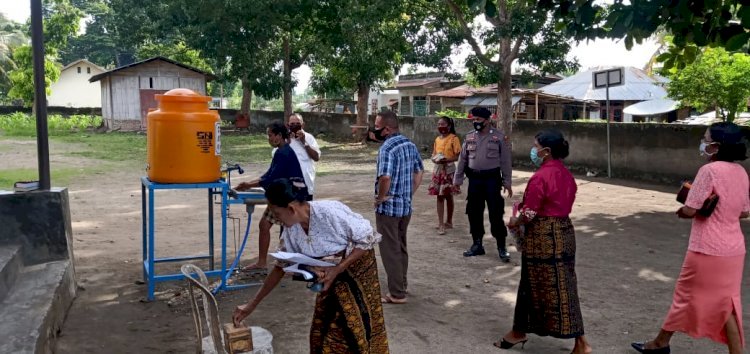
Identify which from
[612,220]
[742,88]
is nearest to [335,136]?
[742,88]

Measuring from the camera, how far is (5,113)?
34.5 meters

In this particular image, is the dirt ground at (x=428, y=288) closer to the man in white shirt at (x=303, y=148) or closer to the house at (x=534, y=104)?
the man in white shirt at (x=303, y=148)

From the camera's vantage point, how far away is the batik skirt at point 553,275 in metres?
3.98

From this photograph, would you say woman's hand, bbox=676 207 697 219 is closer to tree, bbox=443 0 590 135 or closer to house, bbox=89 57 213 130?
tree, bbox=443 0 590 135

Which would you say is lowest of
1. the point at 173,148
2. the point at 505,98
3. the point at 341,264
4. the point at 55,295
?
the point at 55,295

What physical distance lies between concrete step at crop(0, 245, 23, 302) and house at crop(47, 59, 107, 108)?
1760 inches

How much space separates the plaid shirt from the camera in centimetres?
514

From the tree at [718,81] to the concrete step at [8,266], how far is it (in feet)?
46.1

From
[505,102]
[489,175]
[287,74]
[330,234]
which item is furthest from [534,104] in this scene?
[330,234]

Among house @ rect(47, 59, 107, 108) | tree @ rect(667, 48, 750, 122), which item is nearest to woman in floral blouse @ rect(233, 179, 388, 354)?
tree @ rect(667, 48, 750, 122)

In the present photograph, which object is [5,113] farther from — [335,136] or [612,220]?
[612,220]

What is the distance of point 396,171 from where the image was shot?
17.0 ft

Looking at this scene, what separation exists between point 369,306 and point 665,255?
5019 mm

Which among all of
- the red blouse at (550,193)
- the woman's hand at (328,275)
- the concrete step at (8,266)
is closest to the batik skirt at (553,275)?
the red blouse at (550,193)
